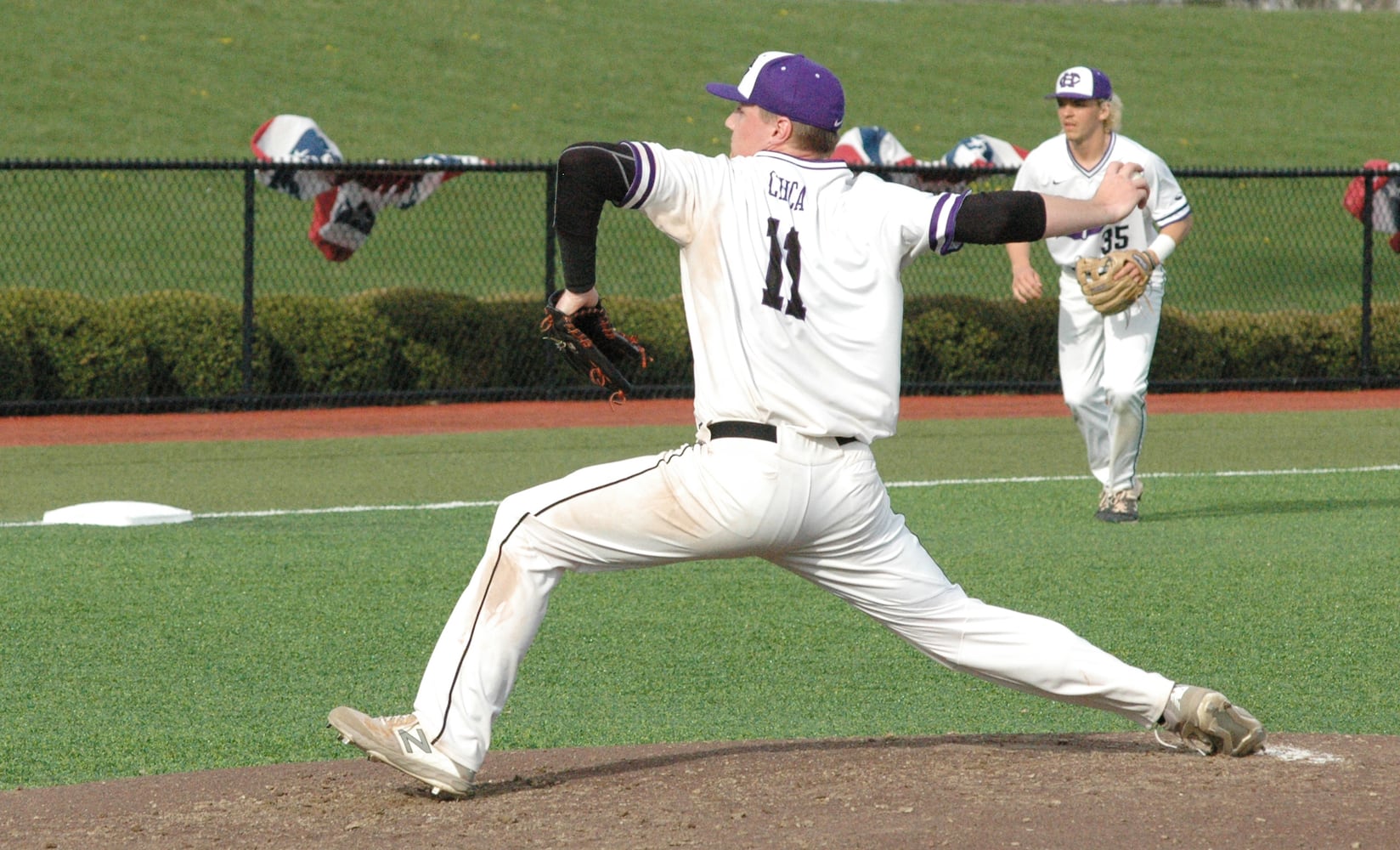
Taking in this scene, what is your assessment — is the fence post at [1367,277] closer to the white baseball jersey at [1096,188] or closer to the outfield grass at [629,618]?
the outfield grass at [629,618]

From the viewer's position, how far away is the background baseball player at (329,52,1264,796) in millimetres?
4410

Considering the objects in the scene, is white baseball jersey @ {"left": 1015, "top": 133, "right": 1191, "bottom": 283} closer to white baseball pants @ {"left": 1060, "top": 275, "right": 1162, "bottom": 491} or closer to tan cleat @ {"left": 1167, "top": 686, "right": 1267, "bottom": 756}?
white baseball pants @ {"left": 1060, "top": 275, "right": 1162, "bottom": 491}

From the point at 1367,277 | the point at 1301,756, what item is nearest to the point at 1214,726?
the point at 1301,756

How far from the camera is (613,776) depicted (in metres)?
4.86

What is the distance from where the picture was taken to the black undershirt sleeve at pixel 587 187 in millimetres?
4340

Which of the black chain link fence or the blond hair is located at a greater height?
the blond hair

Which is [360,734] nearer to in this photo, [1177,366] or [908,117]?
[1177,366]

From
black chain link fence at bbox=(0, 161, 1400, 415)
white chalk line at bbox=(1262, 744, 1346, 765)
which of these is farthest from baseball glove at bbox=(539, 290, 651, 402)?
black chain link fence at bbox=(0, 161, 1400, 415)

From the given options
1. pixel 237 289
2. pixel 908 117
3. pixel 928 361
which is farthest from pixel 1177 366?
pixel 908 117

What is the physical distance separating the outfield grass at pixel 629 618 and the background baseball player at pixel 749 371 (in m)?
1.13

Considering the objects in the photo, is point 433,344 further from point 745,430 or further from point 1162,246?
point 745,430

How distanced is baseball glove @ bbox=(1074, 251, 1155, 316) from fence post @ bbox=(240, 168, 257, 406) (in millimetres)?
8943

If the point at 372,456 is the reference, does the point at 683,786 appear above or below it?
above

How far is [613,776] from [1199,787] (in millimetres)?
1536
